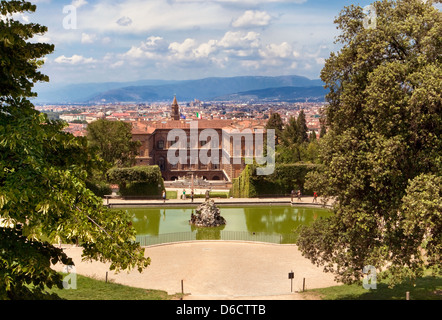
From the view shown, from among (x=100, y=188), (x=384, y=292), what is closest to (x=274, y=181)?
(x=100, y=188)

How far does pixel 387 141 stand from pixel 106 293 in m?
9.49

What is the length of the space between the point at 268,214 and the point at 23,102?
25.0 metres

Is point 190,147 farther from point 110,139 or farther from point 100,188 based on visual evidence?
point 100,188

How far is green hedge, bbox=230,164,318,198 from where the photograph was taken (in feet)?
120

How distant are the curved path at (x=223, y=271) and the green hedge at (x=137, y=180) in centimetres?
1520

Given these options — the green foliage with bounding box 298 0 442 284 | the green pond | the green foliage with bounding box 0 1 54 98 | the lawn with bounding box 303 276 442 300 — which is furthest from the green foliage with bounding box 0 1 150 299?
the green pond

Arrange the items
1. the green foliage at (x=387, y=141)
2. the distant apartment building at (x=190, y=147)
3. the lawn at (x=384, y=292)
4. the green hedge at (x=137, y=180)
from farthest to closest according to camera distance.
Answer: the distant apartment building at (x=190, y=147), the green hedge at (x=137, y=180), the lawn at (x=384, y=292), the green foliage at (x=387, y=141)

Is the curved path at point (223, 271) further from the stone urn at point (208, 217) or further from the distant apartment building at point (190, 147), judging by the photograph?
the distant apartment building at point (190, 147)

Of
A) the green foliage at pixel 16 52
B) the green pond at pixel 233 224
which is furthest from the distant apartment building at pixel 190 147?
the green foliage at pixel 16 52

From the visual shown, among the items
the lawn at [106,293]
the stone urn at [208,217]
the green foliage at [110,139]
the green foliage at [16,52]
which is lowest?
the stone urn at [208,217]

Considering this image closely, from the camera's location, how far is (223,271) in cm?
1744

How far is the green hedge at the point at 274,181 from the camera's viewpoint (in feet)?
120
